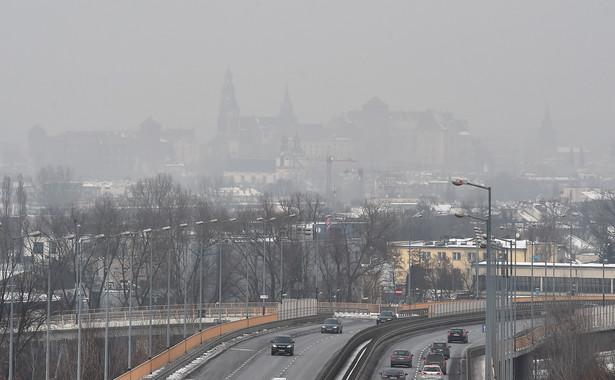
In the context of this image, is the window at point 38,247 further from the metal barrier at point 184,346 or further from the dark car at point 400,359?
the dark car at point 400,359

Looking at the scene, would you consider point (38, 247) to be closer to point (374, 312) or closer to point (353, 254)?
point (374, 312)

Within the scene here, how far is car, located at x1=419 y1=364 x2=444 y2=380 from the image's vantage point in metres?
43.3

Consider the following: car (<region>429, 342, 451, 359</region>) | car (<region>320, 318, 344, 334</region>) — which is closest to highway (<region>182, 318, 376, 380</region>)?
car (<region>320, 318, 344, 334</region>)

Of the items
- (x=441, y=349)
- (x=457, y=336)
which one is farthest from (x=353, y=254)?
(x=441, y=349)

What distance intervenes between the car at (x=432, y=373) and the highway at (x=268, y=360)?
11.0ft

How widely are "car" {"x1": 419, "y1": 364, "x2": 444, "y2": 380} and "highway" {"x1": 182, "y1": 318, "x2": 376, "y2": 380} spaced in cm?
337

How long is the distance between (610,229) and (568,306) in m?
78.9

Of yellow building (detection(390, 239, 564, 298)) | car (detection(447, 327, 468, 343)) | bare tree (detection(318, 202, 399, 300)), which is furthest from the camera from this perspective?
yellow building (detection(390, 239, 564, 298))

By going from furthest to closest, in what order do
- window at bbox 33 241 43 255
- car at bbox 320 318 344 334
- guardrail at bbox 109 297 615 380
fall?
car at bbox 320 318 344 334 < window at bbox 33 241 43 255 < guardrail at bbox 109 297 615 380

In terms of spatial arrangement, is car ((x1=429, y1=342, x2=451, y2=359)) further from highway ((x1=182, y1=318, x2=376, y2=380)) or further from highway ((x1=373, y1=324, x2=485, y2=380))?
highway ((x1=182, y1=318, x2=376, y2=380))

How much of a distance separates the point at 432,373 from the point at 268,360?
19.6 ft

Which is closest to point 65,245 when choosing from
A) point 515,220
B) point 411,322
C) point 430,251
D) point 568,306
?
point 411,322

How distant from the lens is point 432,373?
143 feet

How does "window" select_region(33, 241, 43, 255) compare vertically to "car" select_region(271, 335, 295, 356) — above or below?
above
